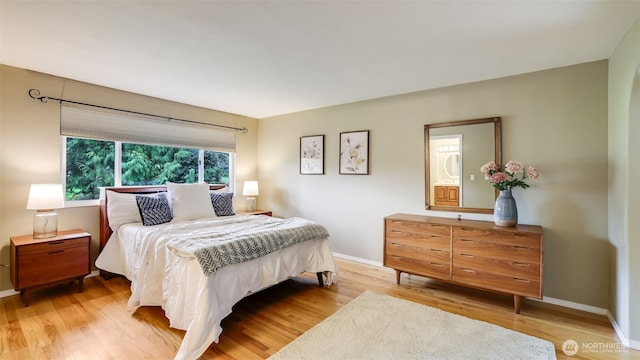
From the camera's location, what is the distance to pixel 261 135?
5.38 metres

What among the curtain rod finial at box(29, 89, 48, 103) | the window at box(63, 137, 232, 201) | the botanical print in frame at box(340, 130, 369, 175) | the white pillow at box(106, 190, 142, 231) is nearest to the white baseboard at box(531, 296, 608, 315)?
the botanical print in frame at box(340, 130, 369, 175)

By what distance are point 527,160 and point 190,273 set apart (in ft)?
11.0

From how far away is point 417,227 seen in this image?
3.13 metres

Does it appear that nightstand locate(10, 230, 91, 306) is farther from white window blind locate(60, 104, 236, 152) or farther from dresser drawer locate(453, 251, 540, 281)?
dresser drawer locate(453, 251, 540, 281)

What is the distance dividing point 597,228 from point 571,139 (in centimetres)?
85

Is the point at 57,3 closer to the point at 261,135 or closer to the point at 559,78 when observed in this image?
the point at 261,135

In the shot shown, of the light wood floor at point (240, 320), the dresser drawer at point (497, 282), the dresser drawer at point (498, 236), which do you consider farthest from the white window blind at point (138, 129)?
the dresser drawer at point (497, 282)

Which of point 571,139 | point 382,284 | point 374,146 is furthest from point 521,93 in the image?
point 382,284

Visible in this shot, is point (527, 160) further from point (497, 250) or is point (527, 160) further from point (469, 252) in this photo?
point (469, 252)

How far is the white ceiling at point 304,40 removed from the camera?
186 cm

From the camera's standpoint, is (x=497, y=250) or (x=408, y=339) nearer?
(x=408, y=339)

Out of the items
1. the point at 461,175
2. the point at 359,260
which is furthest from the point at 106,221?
the point at 461,175

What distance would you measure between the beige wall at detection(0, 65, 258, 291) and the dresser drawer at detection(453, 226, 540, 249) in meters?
4.18

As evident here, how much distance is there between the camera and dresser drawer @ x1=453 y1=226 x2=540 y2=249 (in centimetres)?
253
